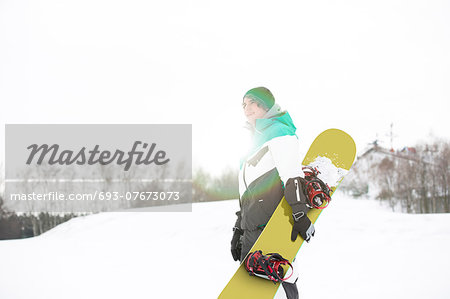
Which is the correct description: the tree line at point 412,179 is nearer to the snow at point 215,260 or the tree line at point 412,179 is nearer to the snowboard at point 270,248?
the snow at point 215,260

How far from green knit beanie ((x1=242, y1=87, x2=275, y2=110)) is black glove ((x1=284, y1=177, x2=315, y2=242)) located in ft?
2.19

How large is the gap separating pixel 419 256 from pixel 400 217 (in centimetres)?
208

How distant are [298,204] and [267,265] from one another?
1.60 ft

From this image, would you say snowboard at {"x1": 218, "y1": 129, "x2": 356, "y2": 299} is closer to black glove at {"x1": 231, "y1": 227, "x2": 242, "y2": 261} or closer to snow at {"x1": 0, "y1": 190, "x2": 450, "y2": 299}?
black glove at {"x1": 231, "y1": 227, "x2": 242, "y2": 261}

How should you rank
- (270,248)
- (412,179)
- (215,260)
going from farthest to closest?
(412,179) < (215,260) < (270,248)

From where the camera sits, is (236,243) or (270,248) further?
(236,243)

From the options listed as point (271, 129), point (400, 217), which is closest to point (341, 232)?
point (400, 217)

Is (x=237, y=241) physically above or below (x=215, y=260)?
above

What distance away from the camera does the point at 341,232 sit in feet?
23.4

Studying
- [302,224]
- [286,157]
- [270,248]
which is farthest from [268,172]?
[270,248]

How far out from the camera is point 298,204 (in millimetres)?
2199

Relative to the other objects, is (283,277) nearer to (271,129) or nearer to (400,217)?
(271,129)

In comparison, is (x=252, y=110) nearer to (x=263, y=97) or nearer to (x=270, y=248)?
(x=263, y=97)

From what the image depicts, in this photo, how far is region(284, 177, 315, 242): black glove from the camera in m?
2.19
